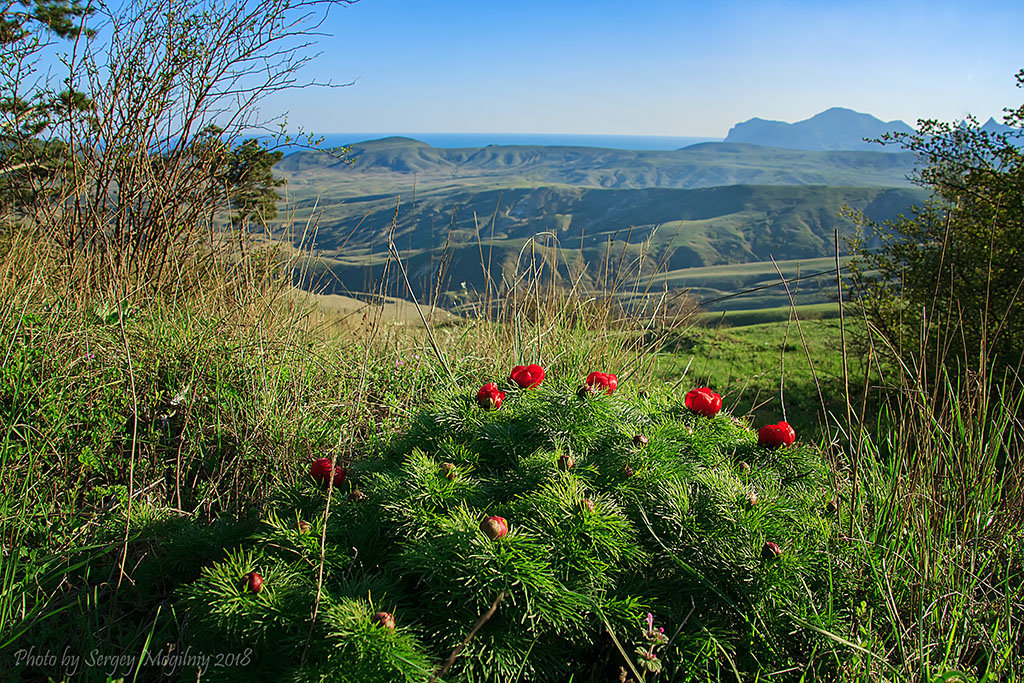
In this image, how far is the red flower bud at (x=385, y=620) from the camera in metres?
1.00

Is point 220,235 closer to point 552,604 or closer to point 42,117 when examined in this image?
point 42,117

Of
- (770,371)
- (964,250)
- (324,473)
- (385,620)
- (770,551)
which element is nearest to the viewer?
(385,620)

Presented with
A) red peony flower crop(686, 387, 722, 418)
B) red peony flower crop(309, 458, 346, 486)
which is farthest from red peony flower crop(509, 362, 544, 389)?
red peony flower crop(309, 458, 346, 486)

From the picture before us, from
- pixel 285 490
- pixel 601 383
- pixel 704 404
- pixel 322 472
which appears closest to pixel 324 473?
pixel 322 472

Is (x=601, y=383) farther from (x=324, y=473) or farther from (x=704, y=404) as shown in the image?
(x=324, y=473)

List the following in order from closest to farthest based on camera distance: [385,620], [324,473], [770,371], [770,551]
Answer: [385,620], [770,551], [324,473], [770,371]

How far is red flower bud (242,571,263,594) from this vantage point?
1032 millimetres

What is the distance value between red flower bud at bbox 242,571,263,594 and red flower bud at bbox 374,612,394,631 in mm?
209

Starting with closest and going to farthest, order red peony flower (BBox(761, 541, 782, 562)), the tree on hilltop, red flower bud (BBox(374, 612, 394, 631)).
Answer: red flower bud (BBox(374, 612, 394, 631)), red peony flower (BBox(761, 541, 782, 562)), the tree on hilltop

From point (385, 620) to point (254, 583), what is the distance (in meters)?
0.24

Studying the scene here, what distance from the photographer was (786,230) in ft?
383

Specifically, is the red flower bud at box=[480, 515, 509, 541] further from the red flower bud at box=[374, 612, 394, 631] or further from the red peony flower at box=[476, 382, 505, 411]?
the red peony flower at box=[476, 382, 505, 411]

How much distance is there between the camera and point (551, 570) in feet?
3.62

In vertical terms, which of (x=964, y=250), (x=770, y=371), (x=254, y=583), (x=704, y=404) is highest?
(x=964, y=250)
